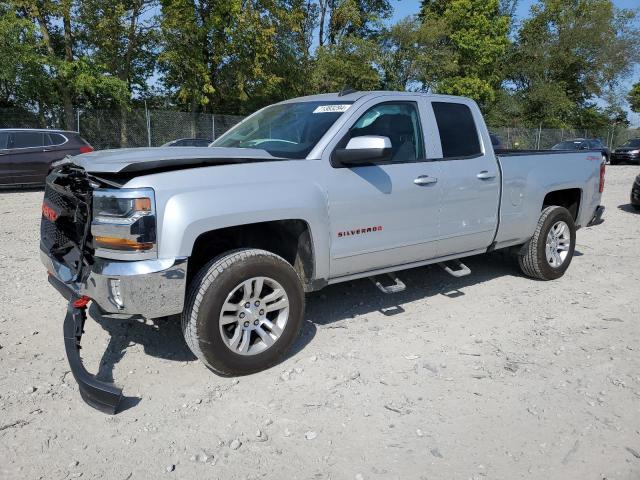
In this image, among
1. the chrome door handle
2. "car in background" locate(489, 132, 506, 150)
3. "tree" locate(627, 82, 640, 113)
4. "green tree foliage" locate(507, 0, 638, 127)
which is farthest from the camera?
"tree" locate(627, 82, 640, 113)

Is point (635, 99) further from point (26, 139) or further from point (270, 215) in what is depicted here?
point (270, 215)

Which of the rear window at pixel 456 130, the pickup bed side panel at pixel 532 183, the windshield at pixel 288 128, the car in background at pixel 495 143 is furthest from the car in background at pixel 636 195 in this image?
the windshield at pixel 288 128

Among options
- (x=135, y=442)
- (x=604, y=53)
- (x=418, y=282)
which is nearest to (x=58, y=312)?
(x=135, y=442)

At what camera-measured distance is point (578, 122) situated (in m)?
45.5

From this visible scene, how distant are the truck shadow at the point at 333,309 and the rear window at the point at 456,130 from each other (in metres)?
1.44

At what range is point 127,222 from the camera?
3.10 meters

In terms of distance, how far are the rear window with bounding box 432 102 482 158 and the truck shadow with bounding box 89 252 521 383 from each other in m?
1.44

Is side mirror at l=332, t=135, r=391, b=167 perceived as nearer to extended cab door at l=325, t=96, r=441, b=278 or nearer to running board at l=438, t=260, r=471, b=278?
extended cab door at l=325, t=96, r=441, b=278

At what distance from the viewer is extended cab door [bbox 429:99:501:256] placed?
4.62 meters

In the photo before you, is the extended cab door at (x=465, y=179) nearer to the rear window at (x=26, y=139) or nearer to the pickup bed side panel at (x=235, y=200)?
the pickup bed side panel at (x=235, y=200)

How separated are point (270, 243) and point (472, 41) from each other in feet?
121

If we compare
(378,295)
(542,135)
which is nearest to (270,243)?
(378,295)

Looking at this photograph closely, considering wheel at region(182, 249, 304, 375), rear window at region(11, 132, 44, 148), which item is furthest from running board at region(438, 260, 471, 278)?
rear window at region(11, 132, 44, 148)

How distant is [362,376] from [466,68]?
124ft
